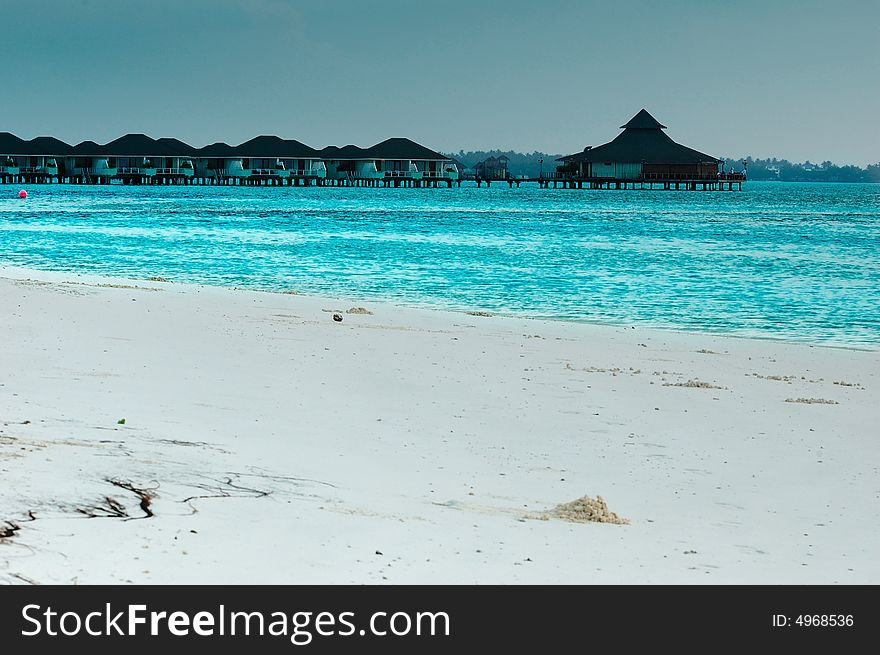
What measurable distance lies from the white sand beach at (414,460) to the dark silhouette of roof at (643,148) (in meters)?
146

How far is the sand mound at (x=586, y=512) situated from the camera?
654 cm

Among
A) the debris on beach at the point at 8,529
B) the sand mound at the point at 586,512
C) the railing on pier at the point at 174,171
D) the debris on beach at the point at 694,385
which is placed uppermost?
the railing on pier at the point at 174,171

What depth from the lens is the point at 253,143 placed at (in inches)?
6004

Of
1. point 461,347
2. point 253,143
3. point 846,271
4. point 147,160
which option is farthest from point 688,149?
point 461,347

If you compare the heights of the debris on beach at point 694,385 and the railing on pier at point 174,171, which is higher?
the railing on pier at point 174,171

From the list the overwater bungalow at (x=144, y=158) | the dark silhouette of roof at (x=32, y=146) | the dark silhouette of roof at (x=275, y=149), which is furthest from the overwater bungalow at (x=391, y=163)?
the dark silhouette of roof at (x=32, y=146)

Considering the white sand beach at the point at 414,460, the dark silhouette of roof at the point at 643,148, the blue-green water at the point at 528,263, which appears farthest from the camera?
the dark silhouette of roof at the point at 643,148

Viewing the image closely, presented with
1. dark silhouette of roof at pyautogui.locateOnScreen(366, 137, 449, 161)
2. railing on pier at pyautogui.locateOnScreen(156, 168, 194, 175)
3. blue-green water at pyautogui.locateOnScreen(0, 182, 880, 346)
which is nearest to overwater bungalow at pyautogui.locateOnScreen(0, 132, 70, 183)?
railing on pier at pyautogui.locateOnScreen(156, 168, 194, 175)

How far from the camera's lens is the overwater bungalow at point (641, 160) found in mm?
156750

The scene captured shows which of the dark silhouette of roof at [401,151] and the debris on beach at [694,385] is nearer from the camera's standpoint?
the debris on beach at [694,385]

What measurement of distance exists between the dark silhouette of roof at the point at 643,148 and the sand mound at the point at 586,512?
153 metres

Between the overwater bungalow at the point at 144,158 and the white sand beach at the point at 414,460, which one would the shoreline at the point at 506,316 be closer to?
the white sand beach at the point at 414,460

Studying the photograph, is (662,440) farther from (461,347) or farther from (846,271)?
(846,271)

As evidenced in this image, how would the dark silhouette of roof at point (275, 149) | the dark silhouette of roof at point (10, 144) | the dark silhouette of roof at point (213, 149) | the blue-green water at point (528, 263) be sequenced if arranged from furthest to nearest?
the dark silhouette of roof at point (275, 149) < the dark silhouette of roof at point (213, 149) < the dark silhouette of roof at point (10, 144) < the blue-green water at point (528, 263)
